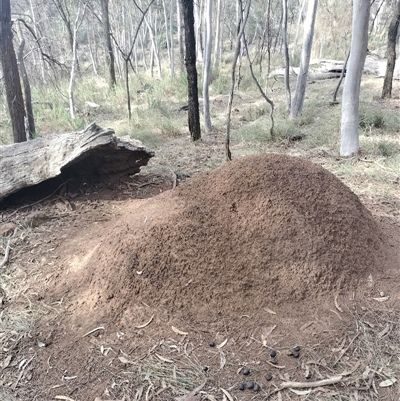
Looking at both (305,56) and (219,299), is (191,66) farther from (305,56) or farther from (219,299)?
(219,299)

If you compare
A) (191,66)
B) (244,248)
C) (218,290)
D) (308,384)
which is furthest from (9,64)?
(308,384)

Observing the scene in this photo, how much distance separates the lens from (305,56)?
23.5 feet

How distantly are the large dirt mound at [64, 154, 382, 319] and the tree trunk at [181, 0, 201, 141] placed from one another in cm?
400

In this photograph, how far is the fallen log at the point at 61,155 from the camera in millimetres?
3590

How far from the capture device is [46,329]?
220cm

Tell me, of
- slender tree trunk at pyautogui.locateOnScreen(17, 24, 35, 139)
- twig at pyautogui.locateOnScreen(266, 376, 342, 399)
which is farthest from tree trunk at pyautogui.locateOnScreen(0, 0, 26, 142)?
twig at pyautogui.locateOnScreen(266, 376, 342, 399)

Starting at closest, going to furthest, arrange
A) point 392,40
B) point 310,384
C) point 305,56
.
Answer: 1. point 310,384
2. point 305,56
3. point 392,40

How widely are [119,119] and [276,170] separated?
22.7 feet

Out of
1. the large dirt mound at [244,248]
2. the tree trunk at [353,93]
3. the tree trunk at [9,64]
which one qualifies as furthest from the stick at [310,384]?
the tree trunk at [9,64]

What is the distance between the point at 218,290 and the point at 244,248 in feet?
1.05

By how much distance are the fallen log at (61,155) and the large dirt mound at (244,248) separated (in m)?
1.22

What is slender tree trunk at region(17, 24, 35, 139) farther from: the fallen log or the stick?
the stick

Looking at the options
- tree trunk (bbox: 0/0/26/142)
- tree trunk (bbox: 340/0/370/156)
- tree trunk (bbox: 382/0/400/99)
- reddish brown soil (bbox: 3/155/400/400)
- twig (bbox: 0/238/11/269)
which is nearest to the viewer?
reddish brown soil (bbox: 3/155/400/400)

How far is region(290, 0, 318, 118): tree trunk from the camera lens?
711 centimetres
